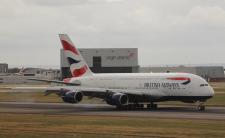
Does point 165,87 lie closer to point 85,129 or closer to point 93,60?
point 85,129

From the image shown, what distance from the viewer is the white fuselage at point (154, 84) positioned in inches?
1949

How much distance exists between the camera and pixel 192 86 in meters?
49.5

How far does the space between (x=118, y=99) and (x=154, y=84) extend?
400cm

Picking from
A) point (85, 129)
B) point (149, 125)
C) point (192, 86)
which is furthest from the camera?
point (192, 86)

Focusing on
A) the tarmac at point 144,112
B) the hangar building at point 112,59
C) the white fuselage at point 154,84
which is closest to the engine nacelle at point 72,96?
the tarmac at point 144,112

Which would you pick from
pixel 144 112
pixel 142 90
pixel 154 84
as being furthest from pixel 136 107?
pixel 144 112

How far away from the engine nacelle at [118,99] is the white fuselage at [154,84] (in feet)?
6.22

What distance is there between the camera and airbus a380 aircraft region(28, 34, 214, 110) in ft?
163

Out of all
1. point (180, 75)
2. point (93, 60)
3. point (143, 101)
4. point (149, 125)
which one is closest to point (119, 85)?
point (143, 101)

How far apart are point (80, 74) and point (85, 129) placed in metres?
28.7

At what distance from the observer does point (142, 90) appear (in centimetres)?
5297

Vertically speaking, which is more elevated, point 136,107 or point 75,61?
point 75,61

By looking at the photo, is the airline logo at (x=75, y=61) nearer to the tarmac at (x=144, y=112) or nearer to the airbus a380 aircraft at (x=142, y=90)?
the airbus a380 aircraft at (x=142, y=90)

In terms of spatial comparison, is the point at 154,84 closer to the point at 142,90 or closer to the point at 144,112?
the point at 142,90
